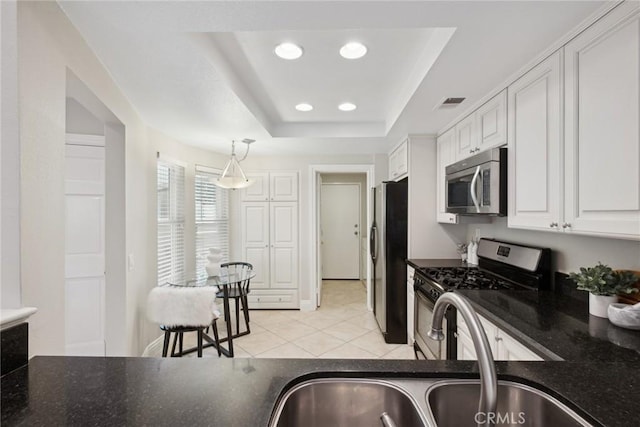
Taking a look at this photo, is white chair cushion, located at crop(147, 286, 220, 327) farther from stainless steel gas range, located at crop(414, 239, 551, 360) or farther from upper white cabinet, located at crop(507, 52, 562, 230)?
upper white cabinet, located at crop(507, 52, 562, 230)

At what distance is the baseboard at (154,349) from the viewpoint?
2.74 meters

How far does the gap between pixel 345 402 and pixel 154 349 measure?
8.95ft

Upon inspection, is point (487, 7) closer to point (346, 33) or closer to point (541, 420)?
point (346, 33)

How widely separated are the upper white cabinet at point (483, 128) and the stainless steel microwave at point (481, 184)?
107 mm

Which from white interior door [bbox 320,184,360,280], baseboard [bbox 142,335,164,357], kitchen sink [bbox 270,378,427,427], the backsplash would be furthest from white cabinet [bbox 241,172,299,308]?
kitchen sink [bbox 270,378,427,427]

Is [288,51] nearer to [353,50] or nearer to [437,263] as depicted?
[353,50]

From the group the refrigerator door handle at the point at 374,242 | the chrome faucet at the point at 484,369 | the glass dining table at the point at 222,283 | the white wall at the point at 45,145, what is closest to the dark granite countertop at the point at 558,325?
the chrome faucet at the point at 484,369

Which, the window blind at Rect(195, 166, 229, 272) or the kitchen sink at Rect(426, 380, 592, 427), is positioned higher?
the window blind at Rect(195, 166, 229, 272)

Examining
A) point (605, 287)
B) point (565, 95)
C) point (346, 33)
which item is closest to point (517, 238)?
point (605, 287)

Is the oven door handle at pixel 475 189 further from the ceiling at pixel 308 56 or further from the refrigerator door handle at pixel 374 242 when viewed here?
the refrigerator door handle at pixel 374 242

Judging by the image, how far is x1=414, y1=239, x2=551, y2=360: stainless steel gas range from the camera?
193 cm

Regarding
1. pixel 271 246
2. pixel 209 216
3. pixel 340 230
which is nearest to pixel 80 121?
pixel 209 216

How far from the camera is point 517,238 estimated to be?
2320 millimetres

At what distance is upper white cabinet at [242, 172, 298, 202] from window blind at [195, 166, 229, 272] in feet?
1.34
